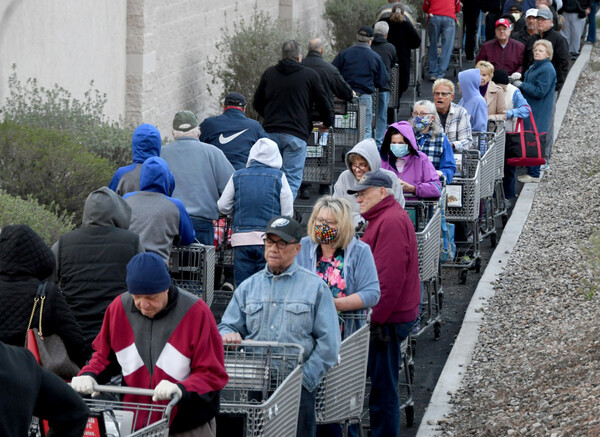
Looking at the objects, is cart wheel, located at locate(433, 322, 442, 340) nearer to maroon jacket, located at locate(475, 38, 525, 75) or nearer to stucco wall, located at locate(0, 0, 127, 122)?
stucco wall, located at locate(0, 0, 127, 122)

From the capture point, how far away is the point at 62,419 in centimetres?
435

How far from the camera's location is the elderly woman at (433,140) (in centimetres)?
1064

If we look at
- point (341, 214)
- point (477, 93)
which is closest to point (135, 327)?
point (341, 214)

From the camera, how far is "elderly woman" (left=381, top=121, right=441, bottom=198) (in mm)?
9555

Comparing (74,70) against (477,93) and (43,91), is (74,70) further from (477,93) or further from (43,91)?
(477,93)

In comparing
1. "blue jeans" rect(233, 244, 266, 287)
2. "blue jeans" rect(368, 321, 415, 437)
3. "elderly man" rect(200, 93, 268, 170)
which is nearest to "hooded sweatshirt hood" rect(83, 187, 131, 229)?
"blue jeans" rect(368, 321, 415, 437)

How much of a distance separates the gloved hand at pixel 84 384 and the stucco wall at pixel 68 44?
5.51 m

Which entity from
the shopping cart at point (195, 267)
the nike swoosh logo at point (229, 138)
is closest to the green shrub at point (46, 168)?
the shopping cart at point (195, 267)

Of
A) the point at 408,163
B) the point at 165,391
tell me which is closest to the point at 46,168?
the point at 408,163

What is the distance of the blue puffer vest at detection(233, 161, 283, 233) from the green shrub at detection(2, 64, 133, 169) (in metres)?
1.82

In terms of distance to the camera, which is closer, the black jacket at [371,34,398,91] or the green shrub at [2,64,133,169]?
the green shrub at [2,64,133,169]

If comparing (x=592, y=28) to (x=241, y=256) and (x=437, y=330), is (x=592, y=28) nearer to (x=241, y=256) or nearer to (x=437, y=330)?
(x=437, y=330)

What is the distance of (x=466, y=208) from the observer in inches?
446

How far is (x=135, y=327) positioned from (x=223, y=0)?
12043 millimetres
